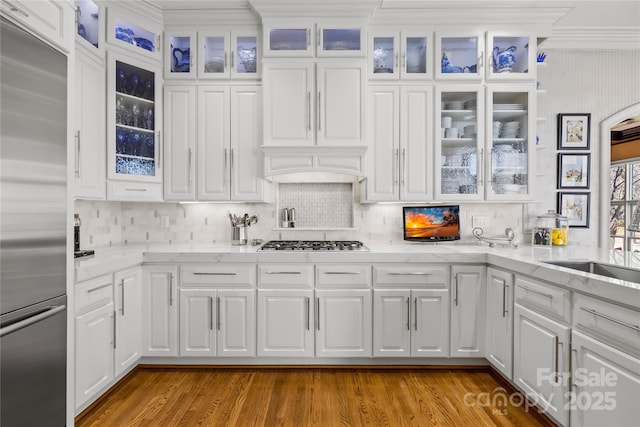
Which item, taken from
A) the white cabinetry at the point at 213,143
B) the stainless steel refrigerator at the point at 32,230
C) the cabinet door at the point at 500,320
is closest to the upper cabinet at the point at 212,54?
the white cabinetry at the point at 213,143

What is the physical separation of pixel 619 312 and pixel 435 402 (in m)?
1.24

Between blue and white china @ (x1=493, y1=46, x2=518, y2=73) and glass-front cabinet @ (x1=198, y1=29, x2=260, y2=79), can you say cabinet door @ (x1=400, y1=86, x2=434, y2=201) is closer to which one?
blue and white china @ (x1=493, y1=46, x2=518, y2=73)

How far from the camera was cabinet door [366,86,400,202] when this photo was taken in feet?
9.82

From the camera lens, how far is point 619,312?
151cm

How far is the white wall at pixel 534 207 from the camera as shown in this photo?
335 centimetres

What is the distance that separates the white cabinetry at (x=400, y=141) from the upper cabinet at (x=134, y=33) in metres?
1.83

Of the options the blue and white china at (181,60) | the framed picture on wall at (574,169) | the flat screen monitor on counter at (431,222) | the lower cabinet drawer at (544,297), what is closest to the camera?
the lower cabinet drawer at (544,297)

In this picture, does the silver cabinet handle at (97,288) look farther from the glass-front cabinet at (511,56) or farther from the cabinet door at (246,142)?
the glass-front cabinet at (511,56)

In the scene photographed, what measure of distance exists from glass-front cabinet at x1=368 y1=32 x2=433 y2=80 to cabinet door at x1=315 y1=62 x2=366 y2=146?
6.9 inches

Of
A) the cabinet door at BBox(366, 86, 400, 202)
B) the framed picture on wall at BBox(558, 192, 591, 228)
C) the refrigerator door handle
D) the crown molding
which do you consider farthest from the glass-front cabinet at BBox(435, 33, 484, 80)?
the refrigerator door handle

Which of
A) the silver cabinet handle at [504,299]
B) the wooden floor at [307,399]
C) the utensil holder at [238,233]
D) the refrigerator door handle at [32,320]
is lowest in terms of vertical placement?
the wooden floor at [307,399]

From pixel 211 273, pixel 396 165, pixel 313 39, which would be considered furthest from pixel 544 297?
pixel 313 39

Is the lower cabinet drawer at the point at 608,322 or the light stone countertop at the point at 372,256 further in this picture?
the light stone countertop at the point at 372,256

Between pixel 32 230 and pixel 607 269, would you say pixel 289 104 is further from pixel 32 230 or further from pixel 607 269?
pixel 607 269
